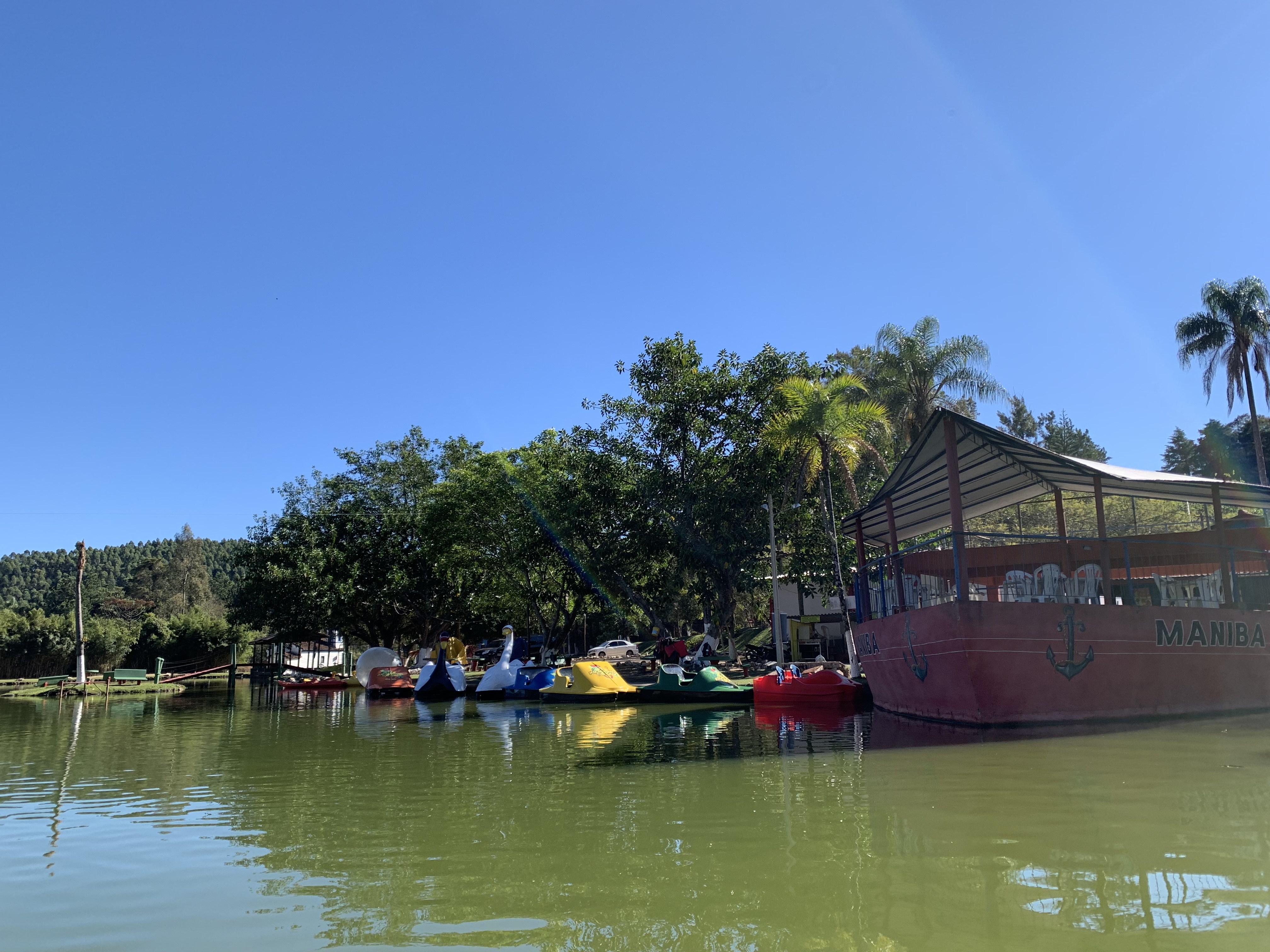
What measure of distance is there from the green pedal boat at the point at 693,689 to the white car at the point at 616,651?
1708cm

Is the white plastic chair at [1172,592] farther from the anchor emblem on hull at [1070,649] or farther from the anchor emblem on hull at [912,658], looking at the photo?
the anchor emblem on hull at [912,658]

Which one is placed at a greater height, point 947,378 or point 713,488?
point 947,378

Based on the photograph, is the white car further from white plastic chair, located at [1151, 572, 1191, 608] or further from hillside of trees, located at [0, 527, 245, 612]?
hillside of trees, located at [0, 527, 245, 612]

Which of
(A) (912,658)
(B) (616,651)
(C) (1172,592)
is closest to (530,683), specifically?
(B) (616,651)

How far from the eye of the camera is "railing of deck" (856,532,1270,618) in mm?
14688

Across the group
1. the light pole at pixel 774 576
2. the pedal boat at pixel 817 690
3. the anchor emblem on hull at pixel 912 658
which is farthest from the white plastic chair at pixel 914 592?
the light pole at pixel 774 576

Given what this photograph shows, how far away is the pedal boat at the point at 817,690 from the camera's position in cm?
2053

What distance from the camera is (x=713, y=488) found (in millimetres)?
32594

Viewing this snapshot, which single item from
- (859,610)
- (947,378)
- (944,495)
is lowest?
(859,610)

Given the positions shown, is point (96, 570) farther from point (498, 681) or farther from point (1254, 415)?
point (1254, 415)

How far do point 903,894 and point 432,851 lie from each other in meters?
3.71

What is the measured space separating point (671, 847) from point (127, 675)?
143ft

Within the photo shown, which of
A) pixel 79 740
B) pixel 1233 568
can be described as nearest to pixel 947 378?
pixel 1233 568

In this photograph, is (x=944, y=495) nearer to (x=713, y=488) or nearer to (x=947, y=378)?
(x=713, y=488)
